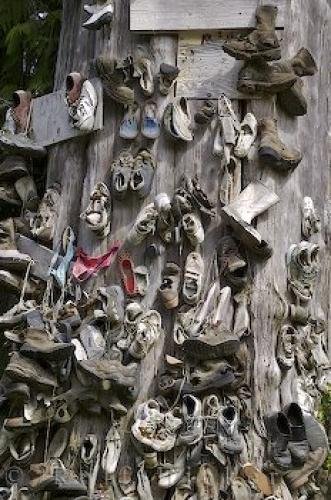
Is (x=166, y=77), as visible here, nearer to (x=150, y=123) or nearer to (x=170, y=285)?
(x=150, y=123)

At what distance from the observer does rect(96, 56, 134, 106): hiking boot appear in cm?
310

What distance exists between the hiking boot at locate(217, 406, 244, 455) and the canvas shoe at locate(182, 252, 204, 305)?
14.9 inches

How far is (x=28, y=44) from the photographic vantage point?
176 inches

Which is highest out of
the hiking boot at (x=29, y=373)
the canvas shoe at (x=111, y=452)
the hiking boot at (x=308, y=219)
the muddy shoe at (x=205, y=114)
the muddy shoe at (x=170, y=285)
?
the muddy shoe at (x=205, y=114)

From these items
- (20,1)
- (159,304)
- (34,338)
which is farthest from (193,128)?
(20,1)

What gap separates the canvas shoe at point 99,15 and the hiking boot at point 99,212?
1.79ft

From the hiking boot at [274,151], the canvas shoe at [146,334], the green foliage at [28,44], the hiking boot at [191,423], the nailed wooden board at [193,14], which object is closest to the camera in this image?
the hiking boot at [191,423]

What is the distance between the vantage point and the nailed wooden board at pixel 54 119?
3150 mm

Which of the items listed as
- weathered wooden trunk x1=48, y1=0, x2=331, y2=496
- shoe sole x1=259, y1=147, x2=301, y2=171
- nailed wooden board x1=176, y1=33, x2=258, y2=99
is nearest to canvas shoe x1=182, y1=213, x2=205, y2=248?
weathered wooden trunk x1=48, y1=0, x2=331, y2=496

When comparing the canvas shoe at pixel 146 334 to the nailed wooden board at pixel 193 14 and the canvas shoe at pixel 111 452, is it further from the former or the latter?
the nailed wooden board at pixel 193 14

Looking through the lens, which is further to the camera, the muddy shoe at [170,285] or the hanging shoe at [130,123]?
the hanging shoe at [130,123]

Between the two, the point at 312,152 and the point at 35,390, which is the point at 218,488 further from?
the point at 312,152

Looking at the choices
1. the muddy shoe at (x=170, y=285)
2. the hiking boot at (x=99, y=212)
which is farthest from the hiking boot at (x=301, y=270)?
the hiking boot at (x=99, y=212)

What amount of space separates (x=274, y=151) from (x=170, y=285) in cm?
53
